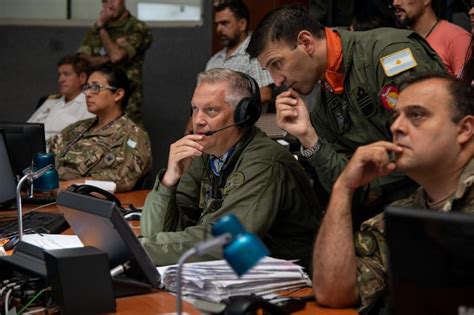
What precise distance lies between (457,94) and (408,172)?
23 cm

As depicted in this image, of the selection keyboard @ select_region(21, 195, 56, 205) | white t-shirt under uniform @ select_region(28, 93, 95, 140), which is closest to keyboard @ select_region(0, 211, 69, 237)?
keyboard @ select_region(21, 195, 56, 205)

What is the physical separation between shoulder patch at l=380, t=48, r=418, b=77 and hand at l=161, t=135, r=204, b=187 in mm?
610

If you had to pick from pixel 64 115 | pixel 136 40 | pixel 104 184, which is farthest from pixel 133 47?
pixel 104 184

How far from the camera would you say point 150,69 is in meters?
7.28

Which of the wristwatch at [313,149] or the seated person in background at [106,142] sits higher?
the wristwatch at [313,149]

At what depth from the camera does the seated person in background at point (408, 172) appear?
221 centimetres

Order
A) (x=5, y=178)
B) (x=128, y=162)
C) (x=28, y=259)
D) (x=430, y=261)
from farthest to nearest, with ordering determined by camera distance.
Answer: (x=128, y=162)
(x=5, y=178)
(x=28, y=259)
(x=430, y=261)

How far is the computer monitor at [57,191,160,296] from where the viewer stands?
7.28 ft

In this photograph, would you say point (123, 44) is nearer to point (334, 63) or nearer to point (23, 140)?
point (23, 140)

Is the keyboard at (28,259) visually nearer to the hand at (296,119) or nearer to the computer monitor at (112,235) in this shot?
the computer monitor at (112,235)

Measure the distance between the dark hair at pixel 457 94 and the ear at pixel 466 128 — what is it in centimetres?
1

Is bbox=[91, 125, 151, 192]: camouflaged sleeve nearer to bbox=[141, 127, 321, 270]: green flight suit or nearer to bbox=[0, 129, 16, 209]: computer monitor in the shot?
bbox=[0, 129, 16, 209]: computer monitor

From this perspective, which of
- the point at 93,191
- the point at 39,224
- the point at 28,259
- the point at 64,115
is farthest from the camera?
the point at 64,115

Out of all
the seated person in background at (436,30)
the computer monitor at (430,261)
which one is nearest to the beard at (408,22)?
the seated person in background at (436,30)
